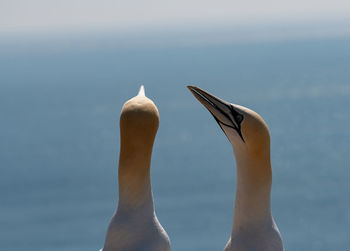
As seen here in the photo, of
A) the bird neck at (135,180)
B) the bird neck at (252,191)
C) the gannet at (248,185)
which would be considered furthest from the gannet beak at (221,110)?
the bird neck at (135,180)

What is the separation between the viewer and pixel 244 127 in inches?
124

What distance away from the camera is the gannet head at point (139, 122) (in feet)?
10.7

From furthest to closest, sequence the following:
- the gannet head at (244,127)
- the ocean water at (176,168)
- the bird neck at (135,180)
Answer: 1. the ocean water at (176,168)
2. the bird neck at (135,180)
3. the gannet head at (244,127)

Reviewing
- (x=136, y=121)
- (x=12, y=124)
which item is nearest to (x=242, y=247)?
(x=136, y=121)

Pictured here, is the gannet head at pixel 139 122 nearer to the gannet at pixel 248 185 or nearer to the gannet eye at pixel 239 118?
the gannet at pixel 248 185

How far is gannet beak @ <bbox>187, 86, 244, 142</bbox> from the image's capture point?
3.17 metres

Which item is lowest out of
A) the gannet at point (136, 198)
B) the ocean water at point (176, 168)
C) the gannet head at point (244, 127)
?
the ocean water at point (176, 168)

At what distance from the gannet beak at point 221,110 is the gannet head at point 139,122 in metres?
0.22

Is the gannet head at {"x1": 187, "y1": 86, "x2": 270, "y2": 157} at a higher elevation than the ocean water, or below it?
higher

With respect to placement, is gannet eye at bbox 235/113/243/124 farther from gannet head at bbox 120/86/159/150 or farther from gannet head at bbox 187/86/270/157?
gannet head at bbox 120/86/159/150

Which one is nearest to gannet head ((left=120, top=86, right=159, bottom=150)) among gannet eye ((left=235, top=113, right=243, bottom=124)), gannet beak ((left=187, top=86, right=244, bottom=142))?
gannet beak ((left=187, top=86, right=244, bottom=142))

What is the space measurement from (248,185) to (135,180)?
1.82 feet

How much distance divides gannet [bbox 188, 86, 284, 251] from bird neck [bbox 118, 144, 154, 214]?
0.41 metres

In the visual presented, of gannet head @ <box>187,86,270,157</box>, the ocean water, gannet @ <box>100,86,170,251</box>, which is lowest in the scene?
the ocean water
